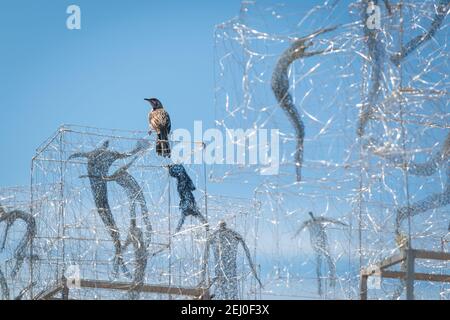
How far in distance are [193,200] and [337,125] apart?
16.0 ft

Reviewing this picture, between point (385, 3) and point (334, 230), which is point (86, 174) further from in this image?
point (385, 3)

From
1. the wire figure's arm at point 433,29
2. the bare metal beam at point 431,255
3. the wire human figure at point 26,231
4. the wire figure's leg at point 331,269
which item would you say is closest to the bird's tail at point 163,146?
the wire human figure at point 26,231

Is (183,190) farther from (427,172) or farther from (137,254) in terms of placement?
(427,172)

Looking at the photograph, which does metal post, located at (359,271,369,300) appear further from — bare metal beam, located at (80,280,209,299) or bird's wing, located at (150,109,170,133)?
bird's wing, located at (150,109,170,133)

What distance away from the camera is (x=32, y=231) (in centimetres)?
1507

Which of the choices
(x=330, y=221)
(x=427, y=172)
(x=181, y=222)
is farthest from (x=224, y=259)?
(x=427, y=172)

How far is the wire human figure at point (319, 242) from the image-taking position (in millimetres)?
12727

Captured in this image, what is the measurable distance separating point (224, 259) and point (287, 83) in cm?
430

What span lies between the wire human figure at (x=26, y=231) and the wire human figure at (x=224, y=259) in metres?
3.05

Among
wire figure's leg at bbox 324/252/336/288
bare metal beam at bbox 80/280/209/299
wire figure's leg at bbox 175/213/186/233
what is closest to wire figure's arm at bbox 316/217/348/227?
wire figure's leg at bbox 324/252/336/288

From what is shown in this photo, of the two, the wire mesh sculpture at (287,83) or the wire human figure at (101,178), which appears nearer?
the wire mesh sculpture at (287,83)

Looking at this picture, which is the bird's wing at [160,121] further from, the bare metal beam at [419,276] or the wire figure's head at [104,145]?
the bare metal beam at [419,276]

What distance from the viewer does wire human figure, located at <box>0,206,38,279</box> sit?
49.9 feet

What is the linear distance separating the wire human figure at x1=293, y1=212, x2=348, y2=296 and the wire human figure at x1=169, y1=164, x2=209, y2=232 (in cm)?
184
